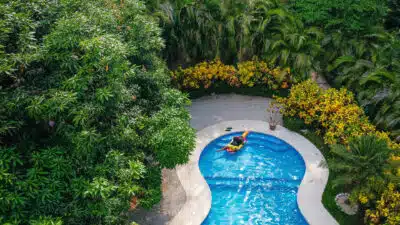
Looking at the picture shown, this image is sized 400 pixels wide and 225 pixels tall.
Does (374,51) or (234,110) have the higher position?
(374,51)

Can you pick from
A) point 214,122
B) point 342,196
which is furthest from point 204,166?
point 342,196

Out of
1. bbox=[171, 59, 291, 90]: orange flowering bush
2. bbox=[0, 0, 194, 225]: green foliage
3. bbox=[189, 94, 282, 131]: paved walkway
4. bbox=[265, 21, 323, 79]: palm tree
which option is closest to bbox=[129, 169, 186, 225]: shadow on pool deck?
bbox=[0, 0, 194, 225]: green foliage

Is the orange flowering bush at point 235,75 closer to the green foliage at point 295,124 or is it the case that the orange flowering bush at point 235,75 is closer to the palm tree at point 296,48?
the palm tree at point 296,48

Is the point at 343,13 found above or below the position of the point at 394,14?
above

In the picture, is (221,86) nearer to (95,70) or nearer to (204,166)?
(204,166)

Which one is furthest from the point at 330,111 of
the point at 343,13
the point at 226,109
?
the point at 343,13

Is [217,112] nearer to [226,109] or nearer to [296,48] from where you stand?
[226,109]
